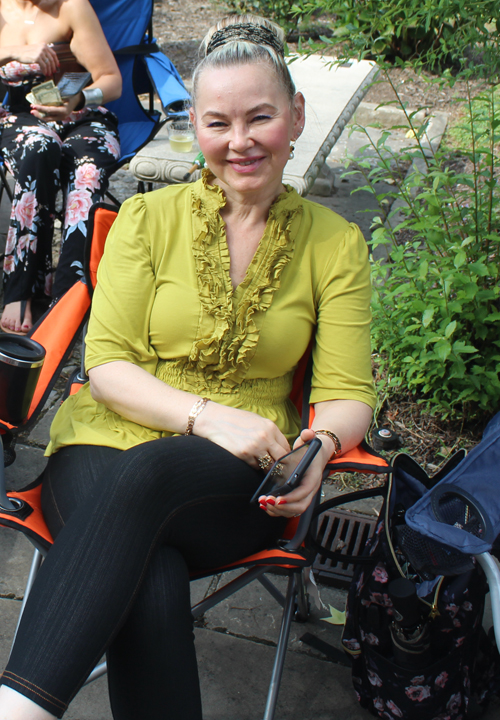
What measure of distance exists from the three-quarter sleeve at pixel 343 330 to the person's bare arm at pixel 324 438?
0.03 meters

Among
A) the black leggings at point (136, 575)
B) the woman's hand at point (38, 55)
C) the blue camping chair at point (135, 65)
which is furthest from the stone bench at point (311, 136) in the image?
the black leggings at point (136, 575)

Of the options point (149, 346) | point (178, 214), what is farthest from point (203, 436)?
point (178, 214)

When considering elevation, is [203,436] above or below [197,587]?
above

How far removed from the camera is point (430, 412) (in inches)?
110

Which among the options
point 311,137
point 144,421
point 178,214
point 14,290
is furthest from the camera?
point 311,137

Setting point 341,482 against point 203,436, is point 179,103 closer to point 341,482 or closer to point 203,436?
point 341,482

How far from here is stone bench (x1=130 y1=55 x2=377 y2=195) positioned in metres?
3.30

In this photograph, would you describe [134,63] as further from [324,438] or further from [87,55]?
[324,438]

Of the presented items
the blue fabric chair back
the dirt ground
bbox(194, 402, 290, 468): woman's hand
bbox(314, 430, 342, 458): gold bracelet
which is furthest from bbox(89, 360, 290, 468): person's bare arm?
the dirt ground

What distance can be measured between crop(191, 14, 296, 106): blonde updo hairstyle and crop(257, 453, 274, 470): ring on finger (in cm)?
89

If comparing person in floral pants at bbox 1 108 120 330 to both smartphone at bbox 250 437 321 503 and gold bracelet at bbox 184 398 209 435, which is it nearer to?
gold bracelet at bbox 184 398 209 435

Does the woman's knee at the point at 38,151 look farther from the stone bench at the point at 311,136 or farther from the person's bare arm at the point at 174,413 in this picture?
the person's bare arm at the point at 174,413

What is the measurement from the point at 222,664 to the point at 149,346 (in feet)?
3.11

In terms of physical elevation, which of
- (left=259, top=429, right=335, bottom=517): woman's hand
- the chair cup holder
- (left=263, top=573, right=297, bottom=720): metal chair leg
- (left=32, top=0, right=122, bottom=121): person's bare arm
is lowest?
(left=263, top=573, right=297, bottom=720): metal chair leg
